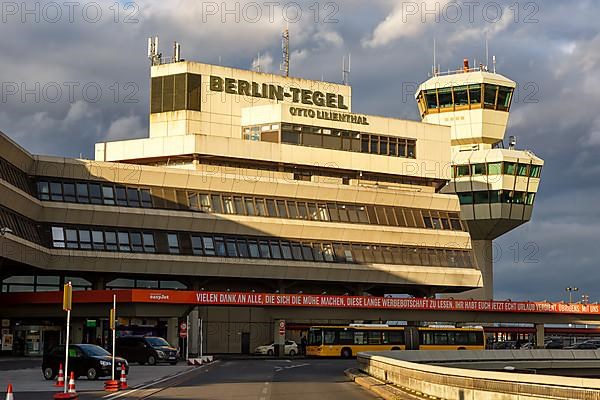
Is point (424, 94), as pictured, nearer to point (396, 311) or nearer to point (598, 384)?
point (396, 311)

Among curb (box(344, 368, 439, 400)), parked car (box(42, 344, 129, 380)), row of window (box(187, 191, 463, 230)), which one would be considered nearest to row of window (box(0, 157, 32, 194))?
row of window (box(187, 191, 463, 230))

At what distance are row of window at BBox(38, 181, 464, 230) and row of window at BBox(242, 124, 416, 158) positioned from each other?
5947mm

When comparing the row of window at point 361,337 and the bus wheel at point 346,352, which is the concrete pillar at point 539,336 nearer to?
the row of window at point 361,337

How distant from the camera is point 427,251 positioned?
9125 centimetres

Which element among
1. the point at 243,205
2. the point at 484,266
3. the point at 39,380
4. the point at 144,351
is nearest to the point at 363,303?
the point at 243,205

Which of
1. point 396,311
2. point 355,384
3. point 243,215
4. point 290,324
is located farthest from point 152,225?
point 355,384

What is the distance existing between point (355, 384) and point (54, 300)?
37.4 meters

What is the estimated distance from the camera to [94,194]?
7594cm

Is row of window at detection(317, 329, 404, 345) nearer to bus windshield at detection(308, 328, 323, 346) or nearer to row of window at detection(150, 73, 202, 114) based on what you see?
bus windshield at detection(308, 328, 323, 346)

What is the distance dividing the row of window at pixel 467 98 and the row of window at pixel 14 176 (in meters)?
56.2

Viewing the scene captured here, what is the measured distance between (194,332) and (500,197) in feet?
146

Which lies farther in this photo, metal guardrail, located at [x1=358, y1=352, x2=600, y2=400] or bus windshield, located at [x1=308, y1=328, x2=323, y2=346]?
bus windshield, located at [x1=308, y1=328, x2=323, y2=346]

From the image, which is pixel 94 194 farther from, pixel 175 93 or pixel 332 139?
pixel 332 139

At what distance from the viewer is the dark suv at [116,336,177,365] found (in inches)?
2435
